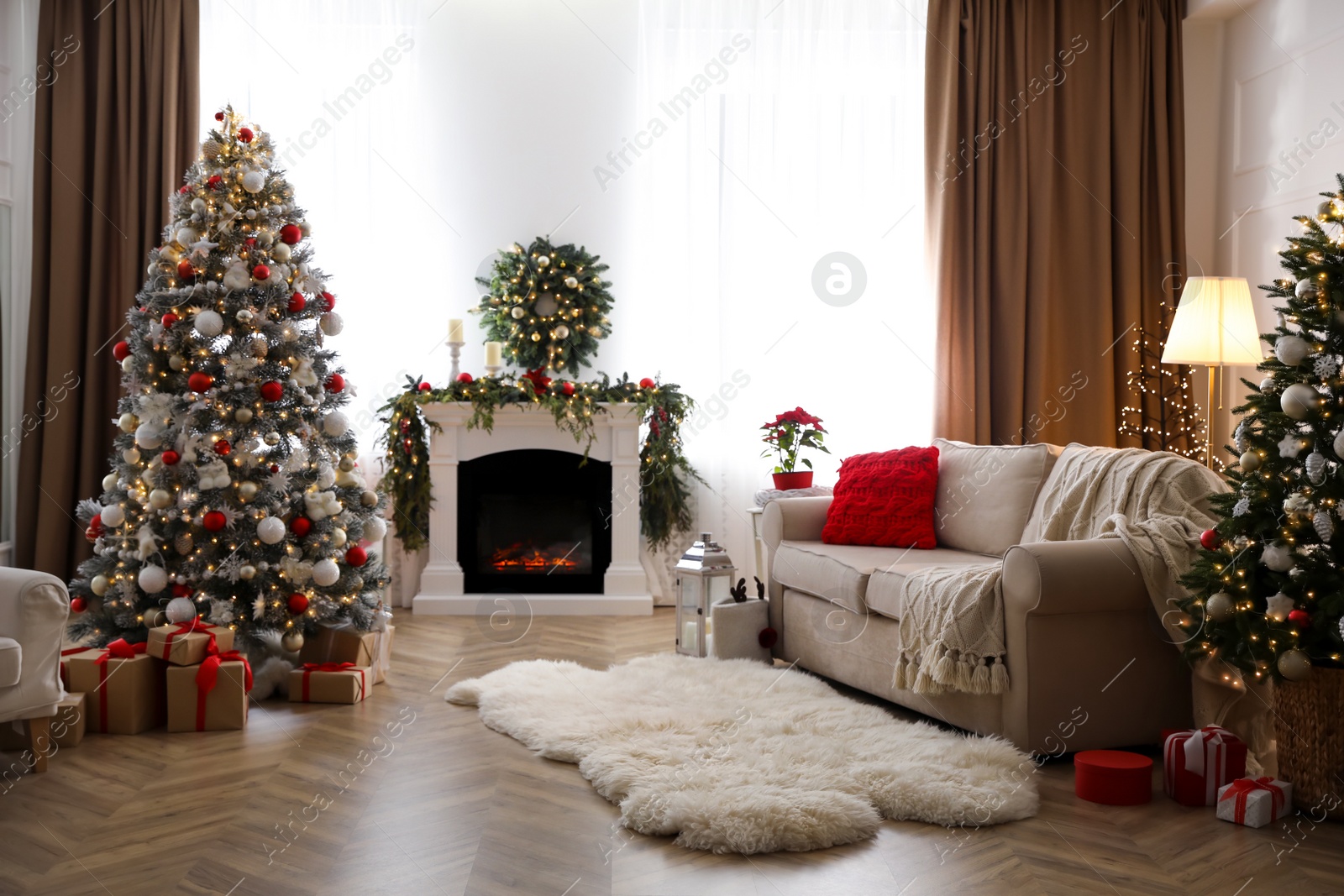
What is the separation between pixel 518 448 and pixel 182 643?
2292mm

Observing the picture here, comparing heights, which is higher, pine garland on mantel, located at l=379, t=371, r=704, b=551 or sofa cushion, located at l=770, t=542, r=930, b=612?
pine garland on mantel, located at l=379, t=371, r=704, b=551

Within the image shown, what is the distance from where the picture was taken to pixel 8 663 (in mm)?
2830

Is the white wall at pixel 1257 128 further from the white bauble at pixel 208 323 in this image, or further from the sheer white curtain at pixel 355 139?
the white bauble at pixel 208 323

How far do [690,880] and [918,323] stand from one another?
13.3ft

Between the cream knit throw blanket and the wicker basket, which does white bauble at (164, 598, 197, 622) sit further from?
the wicker basket

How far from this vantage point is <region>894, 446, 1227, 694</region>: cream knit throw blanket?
306 cm

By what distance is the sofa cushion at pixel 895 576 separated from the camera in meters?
3.47

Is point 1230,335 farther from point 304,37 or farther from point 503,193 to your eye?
point 304,37

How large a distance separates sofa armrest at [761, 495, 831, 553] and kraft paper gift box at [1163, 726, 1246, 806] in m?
1.84

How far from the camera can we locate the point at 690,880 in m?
2.26

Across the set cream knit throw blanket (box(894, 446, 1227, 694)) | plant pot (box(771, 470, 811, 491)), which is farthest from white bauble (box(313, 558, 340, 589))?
plant pot (box(771, 470, 811, 491))

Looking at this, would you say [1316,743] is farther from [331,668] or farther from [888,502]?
[331,668]

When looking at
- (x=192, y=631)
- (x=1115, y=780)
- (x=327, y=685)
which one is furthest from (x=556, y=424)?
(x=1115, y=780)

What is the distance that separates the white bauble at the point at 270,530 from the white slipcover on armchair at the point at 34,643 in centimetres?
79
